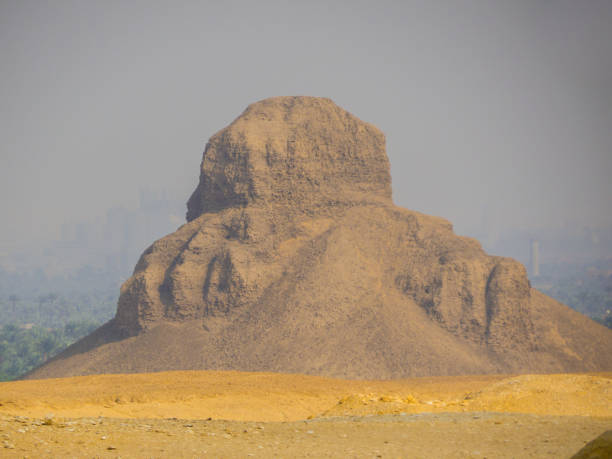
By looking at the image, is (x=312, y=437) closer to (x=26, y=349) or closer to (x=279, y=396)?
(x=279, y=396)

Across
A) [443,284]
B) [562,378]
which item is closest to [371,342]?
[443,284]

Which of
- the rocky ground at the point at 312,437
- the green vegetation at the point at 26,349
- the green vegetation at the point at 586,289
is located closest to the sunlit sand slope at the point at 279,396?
the rocky ground at the point at 312,437

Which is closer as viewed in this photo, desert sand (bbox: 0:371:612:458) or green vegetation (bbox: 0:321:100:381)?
desert sand (bbox: 0:371:612:458)

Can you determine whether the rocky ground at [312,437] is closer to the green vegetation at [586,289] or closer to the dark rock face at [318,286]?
the dark rock face at [318,286]

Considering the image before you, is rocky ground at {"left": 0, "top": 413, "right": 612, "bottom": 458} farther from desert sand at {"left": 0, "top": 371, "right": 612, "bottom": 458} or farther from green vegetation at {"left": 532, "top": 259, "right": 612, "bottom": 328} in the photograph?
green vegetation at {"left": 532, "top": 259, "right": 612, "bottom": 328}

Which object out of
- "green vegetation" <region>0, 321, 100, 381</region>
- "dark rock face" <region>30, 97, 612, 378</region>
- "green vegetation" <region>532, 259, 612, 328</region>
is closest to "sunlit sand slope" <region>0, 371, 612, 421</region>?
"dark rock face" <region>30, 97, 612, 378</region>

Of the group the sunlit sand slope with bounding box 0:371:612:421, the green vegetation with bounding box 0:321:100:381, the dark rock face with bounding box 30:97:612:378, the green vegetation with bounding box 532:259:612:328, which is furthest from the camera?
the green vegetation with bounding box 532:259:612:328

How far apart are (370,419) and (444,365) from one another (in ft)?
43.0

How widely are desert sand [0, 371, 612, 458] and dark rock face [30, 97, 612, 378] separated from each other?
3.86 meters

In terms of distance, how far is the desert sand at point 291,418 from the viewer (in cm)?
1147

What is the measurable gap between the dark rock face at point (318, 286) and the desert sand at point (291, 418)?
386 cm

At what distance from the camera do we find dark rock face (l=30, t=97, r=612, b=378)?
27.6 metres

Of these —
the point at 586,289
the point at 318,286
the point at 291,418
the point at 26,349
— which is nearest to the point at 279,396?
the point at 291,418

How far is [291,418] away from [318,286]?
10618 mm
